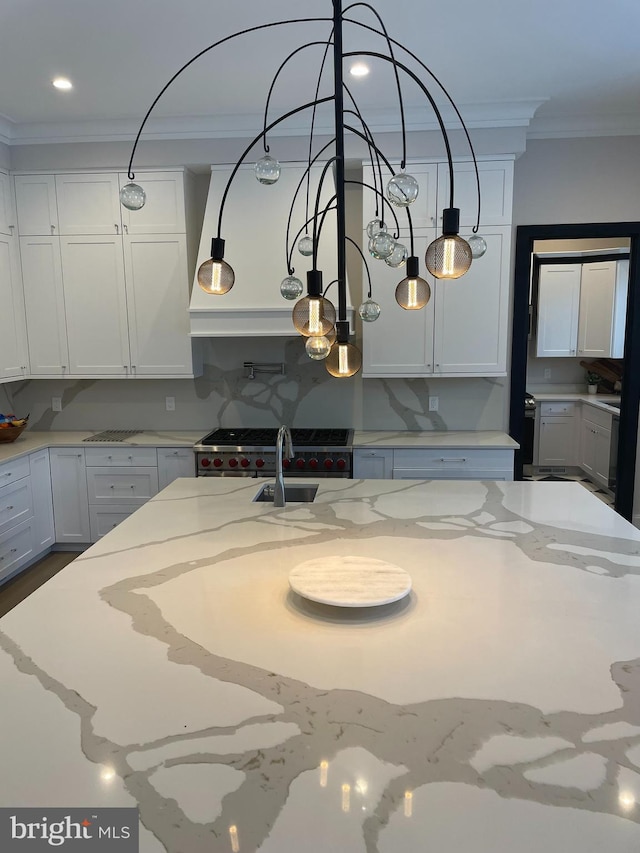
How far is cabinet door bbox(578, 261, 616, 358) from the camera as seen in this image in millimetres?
6160

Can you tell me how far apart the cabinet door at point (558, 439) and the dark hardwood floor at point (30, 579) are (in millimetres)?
4565

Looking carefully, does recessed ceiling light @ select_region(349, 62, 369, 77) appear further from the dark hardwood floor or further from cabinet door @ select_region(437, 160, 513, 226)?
the dark hardwood floor

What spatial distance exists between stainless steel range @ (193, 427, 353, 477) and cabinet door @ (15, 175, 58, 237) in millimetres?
1825

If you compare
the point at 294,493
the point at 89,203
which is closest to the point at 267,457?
the point at 294,493

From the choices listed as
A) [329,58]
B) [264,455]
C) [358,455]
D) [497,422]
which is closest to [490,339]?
[497,422]

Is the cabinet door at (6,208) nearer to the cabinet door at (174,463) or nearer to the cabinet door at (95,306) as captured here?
the cabinet door at (95,306)

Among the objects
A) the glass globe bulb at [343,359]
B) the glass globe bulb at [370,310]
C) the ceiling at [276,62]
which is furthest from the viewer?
the ceiling at [276,62]

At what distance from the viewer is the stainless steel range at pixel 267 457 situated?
13.0 ft

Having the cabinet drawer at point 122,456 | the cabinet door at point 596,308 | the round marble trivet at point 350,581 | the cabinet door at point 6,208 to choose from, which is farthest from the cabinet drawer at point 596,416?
the cabinet door at point 6,208

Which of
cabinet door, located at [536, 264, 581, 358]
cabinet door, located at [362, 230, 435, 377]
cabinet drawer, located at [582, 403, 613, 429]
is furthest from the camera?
cabinet door, located at [536, 264, 581, 358]

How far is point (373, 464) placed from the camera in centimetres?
405

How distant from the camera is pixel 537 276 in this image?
257 inches

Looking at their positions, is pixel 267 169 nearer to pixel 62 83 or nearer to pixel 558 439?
pixel 62 83

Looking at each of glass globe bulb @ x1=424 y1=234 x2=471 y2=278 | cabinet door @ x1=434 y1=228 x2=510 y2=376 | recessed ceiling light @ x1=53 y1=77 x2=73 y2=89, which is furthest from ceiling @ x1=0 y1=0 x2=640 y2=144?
glass globe bulb @ x1=424 y1=234 x2=471 y2=278
